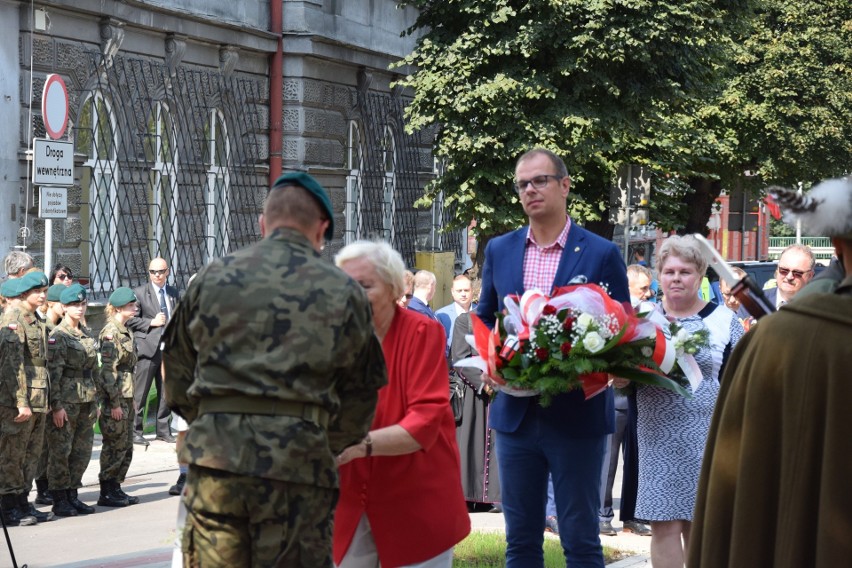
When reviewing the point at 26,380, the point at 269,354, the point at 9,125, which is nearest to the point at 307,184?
the point at 269,354

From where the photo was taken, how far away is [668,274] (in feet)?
23.4

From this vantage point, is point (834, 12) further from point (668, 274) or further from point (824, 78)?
point (668, 274)

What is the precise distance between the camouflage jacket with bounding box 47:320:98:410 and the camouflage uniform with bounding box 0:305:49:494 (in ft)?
1.19

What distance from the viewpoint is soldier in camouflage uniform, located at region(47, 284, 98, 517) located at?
1188 cm

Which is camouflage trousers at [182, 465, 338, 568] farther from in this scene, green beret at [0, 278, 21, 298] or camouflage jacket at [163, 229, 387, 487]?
green beret at [0, 278, 21, 298]

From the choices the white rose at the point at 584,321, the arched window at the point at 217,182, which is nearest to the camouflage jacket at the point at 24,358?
the white rose at the point at 584,321

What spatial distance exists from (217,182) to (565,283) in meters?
15.7

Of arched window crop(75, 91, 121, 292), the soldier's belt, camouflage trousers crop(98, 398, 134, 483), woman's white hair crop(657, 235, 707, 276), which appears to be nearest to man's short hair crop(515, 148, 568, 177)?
woman's white hair crop(657, 235, 707, 276)

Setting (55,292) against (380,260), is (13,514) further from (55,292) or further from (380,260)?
(380,260)

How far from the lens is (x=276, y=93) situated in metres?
23.1

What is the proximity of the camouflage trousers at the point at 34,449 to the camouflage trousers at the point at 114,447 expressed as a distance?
992mm

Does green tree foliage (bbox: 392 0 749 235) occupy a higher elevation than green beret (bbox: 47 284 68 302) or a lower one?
higher

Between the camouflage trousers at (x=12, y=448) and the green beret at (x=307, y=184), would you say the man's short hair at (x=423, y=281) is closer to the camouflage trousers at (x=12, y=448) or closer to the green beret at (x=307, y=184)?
the camouflage trousers at (x=12, y=448)

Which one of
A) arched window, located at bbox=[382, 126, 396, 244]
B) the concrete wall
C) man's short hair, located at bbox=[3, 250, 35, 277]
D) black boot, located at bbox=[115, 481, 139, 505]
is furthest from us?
arched window, located at bbox=[382, 126, 396, 244]
